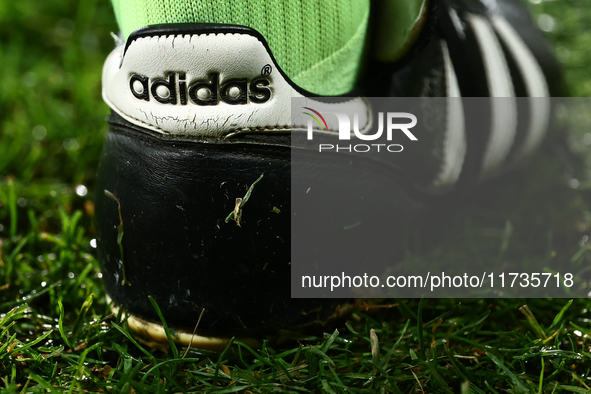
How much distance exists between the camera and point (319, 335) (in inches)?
33.0

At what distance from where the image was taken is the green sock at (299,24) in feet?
2.26

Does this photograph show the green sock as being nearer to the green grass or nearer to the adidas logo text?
the adidas logo text

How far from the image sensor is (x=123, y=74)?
741 millimetres

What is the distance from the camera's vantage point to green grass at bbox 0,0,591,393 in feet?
2.40

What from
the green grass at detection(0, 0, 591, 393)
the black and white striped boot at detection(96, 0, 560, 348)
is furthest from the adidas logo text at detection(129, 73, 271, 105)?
the green grass at detection(0, 0, 591, 393)

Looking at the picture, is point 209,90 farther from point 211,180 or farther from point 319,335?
point 319,335

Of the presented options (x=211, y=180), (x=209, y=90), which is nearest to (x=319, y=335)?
(x=211, y=180)

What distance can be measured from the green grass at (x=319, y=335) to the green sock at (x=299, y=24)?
0.36 meters

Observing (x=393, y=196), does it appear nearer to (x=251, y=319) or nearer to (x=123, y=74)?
(x=251, y=319)

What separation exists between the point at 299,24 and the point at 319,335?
45cm

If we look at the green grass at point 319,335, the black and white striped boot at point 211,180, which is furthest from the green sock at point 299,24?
the green grass at point 319,335

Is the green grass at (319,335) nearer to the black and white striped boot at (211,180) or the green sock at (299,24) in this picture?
the black and white striped boot at (211,180)

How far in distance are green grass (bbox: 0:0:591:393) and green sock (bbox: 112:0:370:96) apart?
360 millimetres

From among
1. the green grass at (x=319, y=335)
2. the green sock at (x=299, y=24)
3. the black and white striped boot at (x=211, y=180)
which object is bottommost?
the green grass at (x=319, y=335)
